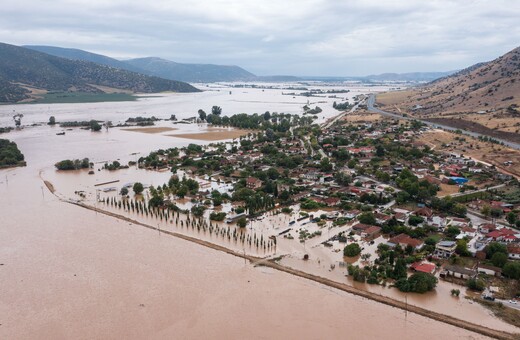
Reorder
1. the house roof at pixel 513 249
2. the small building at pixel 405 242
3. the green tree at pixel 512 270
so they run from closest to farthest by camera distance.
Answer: the green tree at pixel 512 270 < the house roof at pixel 513 249 < the small building at pixel 405 242

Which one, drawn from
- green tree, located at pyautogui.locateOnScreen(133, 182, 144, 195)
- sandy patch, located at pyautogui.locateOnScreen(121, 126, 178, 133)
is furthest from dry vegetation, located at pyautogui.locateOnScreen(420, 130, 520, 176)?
sandy patch, located at pyautogui.locateOnScreen(121, 126, 178, 133)

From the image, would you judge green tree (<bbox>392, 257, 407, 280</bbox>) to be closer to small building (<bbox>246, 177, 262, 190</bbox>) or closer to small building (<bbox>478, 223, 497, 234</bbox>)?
small building (<bbox>478, 223, 497, 234</bbox>)

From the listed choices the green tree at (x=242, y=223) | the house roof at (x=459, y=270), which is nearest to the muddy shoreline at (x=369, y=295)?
the green tree at (x=242, y=223)

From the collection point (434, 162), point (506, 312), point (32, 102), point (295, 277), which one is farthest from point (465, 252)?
point (32, 102)

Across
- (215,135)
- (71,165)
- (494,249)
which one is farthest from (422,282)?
(215,135)

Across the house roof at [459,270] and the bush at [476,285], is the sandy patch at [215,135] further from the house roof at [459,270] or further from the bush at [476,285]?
the bush at [476,285]
